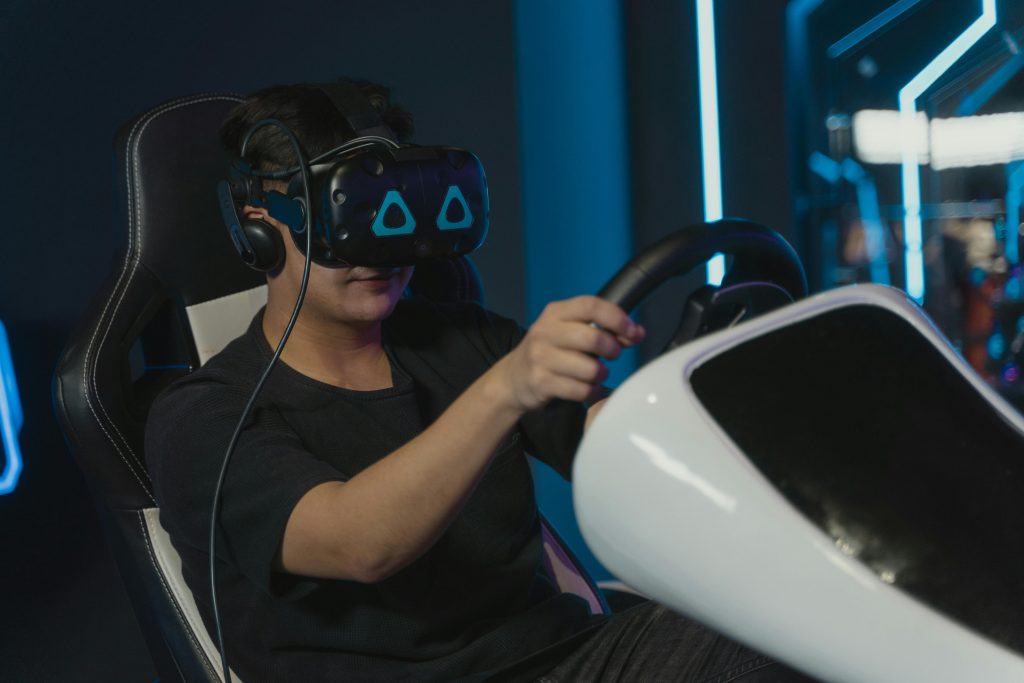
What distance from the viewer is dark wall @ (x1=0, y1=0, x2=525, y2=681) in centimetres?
179

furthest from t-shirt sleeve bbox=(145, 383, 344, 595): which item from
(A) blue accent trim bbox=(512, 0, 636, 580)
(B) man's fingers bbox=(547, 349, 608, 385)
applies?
(A) blue accent trim bbox=(512, 0, 636, 580)

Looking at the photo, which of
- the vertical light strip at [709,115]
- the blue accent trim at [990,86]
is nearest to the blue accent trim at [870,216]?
the blue accent trim at [990,86]

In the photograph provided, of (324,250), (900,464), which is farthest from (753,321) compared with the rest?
(324,250)

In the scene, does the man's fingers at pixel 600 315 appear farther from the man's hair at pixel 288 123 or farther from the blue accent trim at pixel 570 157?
the blue accent trim at pixel 570 157

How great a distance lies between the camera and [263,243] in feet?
3.81

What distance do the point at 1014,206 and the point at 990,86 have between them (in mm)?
264

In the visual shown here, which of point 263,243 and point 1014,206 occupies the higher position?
point 263,243

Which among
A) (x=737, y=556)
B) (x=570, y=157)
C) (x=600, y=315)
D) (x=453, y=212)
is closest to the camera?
(x=737, y=556)

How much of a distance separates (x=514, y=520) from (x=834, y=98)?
5.73 ft

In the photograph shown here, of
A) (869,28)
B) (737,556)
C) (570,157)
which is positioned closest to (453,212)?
(737,556)

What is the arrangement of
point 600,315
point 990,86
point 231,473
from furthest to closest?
point 990,86 → point 231,473 → point 600,315

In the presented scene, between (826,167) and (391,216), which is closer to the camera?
(391,216)

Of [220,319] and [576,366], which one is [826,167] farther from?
[576,366]

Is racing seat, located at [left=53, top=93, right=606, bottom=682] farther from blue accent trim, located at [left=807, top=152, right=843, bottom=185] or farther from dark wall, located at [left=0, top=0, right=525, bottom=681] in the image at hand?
blue accent trim, located at [left=807, top=152, right=843, bottom=185]
